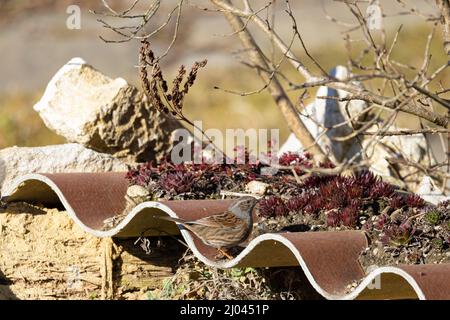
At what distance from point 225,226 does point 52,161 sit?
185 cm

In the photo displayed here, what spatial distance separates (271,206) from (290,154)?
43.3 inches

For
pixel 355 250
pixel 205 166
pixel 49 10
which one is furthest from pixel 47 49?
pixel 355 250

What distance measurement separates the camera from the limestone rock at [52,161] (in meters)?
6.96

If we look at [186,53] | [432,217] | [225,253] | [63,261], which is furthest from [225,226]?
[186,53]

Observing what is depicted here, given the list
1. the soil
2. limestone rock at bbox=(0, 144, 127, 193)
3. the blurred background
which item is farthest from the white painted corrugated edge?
the blurred background

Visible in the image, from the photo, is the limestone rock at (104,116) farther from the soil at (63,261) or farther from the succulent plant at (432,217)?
the succulent plant at (432,217)

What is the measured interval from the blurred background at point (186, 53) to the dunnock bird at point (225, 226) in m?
5.86

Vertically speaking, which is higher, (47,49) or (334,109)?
(47,49)

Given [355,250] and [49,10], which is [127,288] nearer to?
[355,250]

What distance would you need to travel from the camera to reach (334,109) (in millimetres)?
8766

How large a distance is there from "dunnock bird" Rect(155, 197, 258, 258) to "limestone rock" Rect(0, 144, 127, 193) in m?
1.57

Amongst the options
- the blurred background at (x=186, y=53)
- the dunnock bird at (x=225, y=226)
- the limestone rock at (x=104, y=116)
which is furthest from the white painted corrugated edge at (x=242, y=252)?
the blurred background at (x=186, y=53)

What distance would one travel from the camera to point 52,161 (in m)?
7.09

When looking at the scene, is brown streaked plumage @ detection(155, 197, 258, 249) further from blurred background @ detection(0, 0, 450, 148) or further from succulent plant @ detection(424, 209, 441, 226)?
blurred background @ detection(0, 0, 450, 148)
